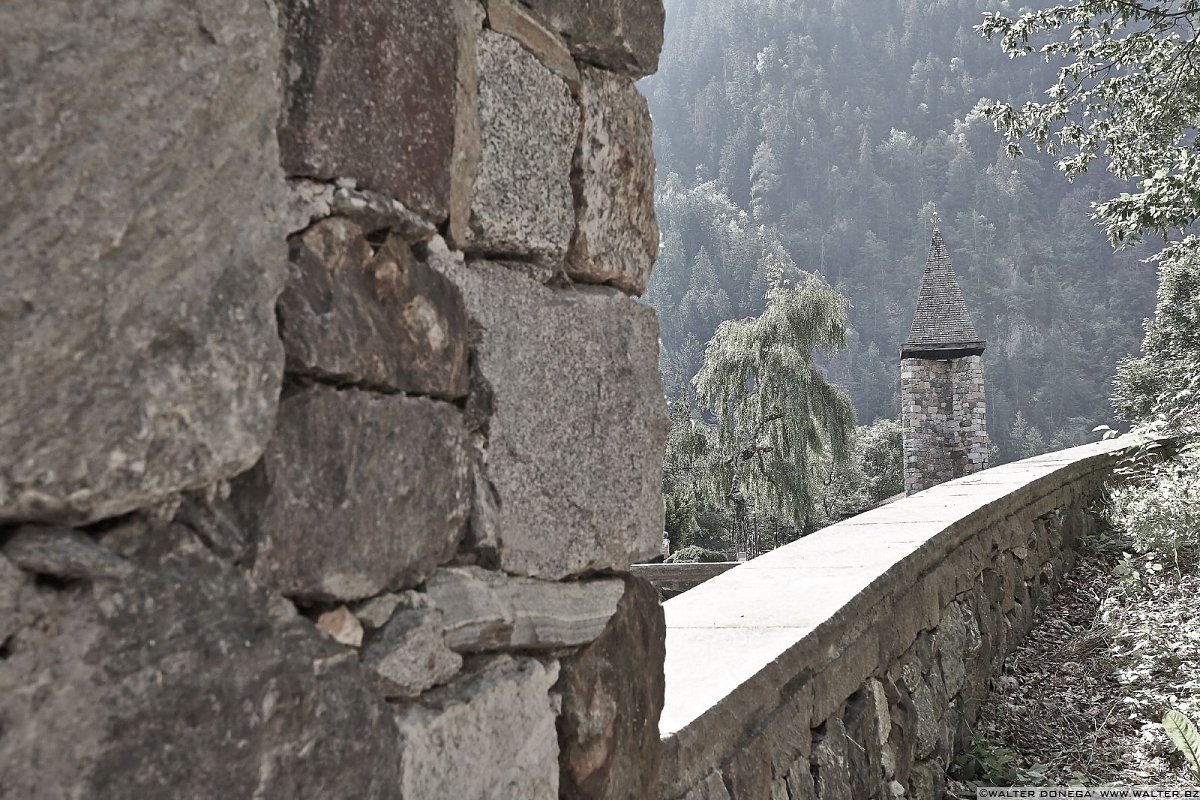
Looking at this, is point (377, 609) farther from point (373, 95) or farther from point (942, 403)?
point (942, 403)

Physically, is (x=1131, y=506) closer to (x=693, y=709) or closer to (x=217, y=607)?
(x=693, y=709)

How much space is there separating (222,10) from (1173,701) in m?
3.89

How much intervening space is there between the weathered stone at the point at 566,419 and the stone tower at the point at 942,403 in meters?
16.9

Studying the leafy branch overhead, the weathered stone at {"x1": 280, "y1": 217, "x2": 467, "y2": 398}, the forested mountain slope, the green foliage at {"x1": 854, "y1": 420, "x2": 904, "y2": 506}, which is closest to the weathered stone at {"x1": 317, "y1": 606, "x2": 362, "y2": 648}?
the weathered stone at {"x1": 280, "y1": 217, "x2": 467, "y2": 398}

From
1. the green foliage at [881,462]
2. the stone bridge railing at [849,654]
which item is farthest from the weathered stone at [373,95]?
the green foliage at [881,462]

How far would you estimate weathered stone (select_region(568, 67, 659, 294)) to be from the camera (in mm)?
1375

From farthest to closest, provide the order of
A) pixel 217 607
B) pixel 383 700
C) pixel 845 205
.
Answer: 1. pixel 845 205
2. pixel 383 700
3. pixel 217 607

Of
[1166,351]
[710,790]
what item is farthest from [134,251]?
[1166,351]

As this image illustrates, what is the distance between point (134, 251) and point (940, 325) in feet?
64.9

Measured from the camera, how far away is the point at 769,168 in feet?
265

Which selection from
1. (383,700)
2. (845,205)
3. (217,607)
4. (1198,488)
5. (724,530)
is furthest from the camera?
(845,205)

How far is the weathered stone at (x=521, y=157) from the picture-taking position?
1.19 m

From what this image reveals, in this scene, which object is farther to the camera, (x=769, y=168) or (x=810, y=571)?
(x=769, y=168)

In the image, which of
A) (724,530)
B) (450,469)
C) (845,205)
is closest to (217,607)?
(450,469)
